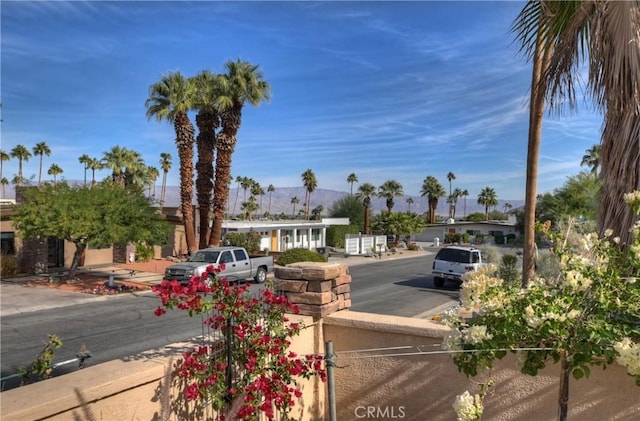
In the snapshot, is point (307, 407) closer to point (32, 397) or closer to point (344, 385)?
point (344, 385)

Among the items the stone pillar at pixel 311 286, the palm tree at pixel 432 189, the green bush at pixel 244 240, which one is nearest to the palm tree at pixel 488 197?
the palm tree at pixel 432 189

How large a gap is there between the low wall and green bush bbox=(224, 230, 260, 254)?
31080 millimetres

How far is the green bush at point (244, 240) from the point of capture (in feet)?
117

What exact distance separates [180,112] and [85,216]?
1180 centimetres

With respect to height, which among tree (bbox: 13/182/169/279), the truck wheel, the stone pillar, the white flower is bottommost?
the truck wheel

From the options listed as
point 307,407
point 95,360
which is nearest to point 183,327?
point 95,360

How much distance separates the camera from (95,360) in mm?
10375

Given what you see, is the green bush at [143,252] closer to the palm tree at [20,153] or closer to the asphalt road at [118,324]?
the asphalt road at [118,324]

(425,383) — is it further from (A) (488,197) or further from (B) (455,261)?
(A) (488,197)

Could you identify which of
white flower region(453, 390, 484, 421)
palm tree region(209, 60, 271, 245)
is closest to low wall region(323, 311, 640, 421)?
white flower region(453, 390, 484, 421)

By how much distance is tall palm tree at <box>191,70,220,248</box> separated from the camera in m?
30.9

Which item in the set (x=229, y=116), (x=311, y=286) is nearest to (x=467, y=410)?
(x=311, y=286)

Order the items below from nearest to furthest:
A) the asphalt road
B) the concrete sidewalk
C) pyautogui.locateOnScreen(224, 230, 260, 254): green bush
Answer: the asphalt road → the concrete sidewalk → pyautogui.locateOnScreen(224, 230, 260, 254): green bush

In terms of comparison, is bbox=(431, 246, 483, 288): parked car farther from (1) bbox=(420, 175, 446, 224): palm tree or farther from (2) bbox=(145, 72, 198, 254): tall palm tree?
(1) bbox=(420, 175, 446, 224): palm tree
